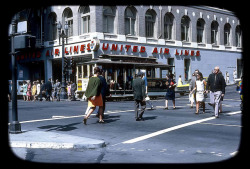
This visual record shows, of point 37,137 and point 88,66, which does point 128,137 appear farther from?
point 88,66

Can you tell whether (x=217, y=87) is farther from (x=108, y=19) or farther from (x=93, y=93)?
(x=108, y=19)

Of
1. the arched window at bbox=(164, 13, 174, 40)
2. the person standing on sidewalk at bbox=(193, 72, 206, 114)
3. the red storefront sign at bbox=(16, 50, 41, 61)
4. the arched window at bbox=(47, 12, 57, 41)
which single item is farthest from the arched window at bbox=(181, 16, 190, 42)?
the person standing on sidewalk at bbox=(193, 72, 206, 114)

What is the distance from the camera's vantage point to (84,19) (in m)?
32.2

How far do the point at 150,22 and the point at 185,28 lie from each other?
560 cm

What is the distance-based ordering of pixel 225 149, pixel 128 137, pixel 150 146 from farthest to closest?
pixel 128 137
pixel 150 146
pixel 225 149

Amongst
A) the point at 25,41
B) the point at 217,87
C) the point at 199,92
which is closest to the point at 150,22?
the point at 199,92

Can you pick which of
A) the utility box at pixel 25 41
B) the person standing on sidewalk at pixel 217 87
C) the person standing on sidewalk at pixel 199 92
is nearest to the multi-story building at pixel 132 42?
the person standing on sidewalk at pixel 199 92

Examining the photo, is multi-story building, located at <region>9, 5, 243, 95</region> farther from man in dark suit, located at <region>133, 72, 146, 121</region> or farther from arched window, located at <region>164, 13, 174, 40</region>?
man in dark suit, located at <region>133, 72, 146, 121</region>

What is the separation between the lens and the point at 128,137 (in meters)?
8.93

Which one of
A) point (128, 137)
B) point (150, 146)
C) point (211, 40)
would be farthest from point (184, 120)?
point (211, 40)

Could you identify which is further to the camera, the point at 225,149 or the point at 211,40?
the point at 211,40

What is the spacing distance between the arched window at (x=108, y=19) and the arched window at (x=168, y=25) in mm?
7294

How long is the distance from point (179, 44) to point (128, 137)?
30111mm

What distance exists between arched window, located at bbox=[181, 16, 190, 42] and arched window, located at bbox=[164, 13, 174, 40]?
1727 mm
